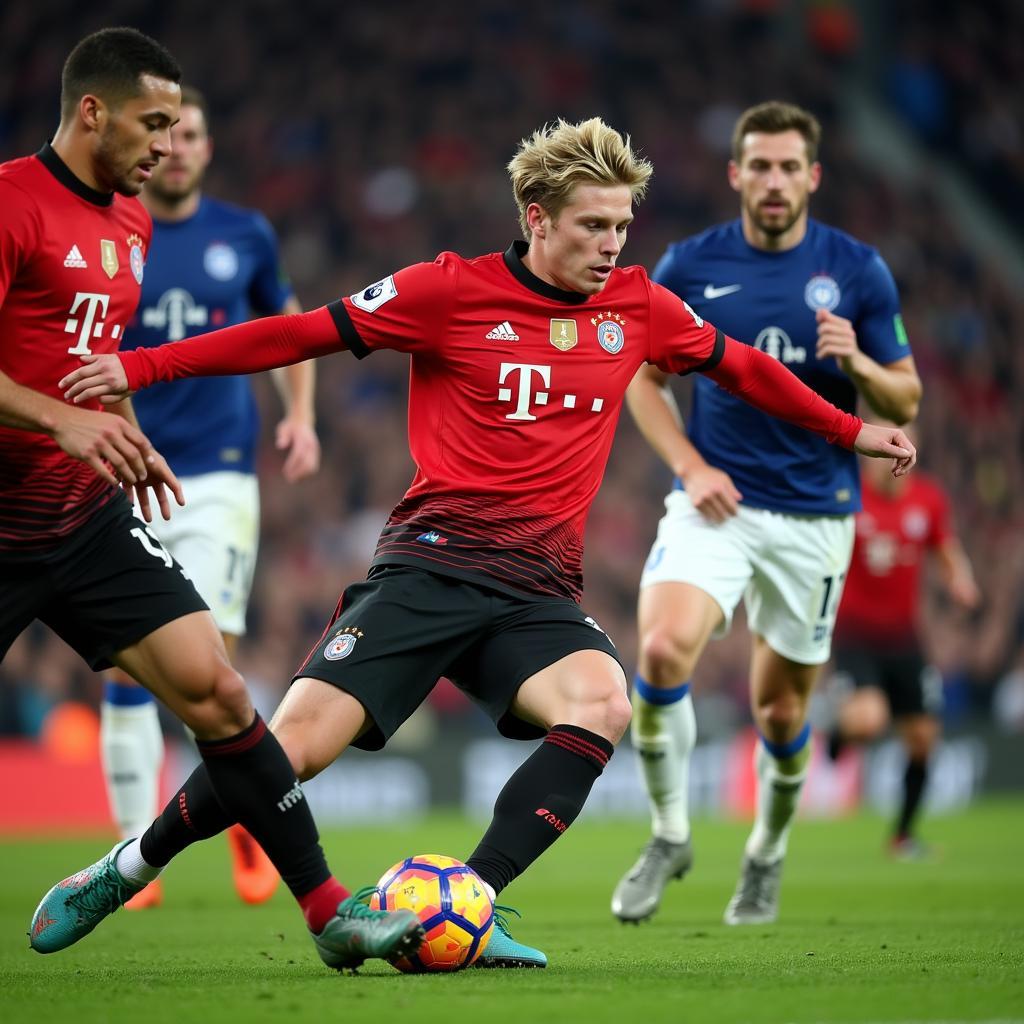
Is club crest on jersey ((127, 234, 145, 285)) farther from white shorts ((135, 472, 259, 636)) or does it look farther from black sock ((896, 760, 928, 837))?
black sock ((896, 760, 928, 837))

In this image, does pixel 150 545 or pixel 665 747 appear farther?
pixel 665 747

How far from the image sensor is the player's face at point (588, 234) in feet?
16.9

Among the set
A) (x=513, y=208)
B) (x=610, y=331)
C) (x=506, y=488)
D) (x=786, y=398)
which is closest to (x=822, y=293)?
(x=786, y=398)

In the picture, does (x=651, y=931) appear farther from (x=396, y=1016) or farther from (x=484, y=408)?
(x=396, y=1016)

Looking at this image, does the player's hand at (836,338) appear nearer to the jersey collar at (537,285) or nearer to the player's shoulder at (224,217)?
the jersey collar at (537,285)

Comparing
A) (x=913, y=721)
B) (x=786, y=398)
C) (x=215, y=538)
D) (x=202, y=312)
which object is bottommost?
(x=913, y=721)

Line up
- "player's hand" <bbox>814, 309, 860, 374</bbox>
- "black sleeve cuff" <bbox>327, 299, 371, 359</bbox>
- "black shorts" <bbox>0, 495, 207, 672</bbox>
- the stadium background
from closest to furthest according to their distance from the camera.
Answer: "black shorts" <bbox>0, 495, 207, 672</bbox> → "black sleeve cuff" <bbox>327, 299, 371, 359</bbox> → "player's hand" <bbox>814, 309, 860, 374</bbox> → the stadium background

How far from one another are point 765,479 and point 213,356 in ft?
8.86

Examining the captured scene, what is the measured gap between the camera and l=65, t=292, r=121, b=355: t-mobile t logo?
4.79 meters

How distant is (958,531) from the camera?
1881 cm

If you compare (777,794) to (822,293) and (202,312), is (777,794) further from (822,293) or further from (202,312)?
(202,312)

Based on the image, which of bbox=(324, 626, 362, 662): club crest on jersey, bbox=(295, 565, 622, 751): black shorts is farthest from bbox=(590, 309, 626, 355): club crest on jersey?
bbox=(324, 626, 362, 662): club crest on jersey

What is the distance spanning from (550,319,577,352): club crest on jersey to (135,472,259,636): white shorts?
2.61m

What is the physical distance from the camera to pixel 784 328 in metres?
6.73
